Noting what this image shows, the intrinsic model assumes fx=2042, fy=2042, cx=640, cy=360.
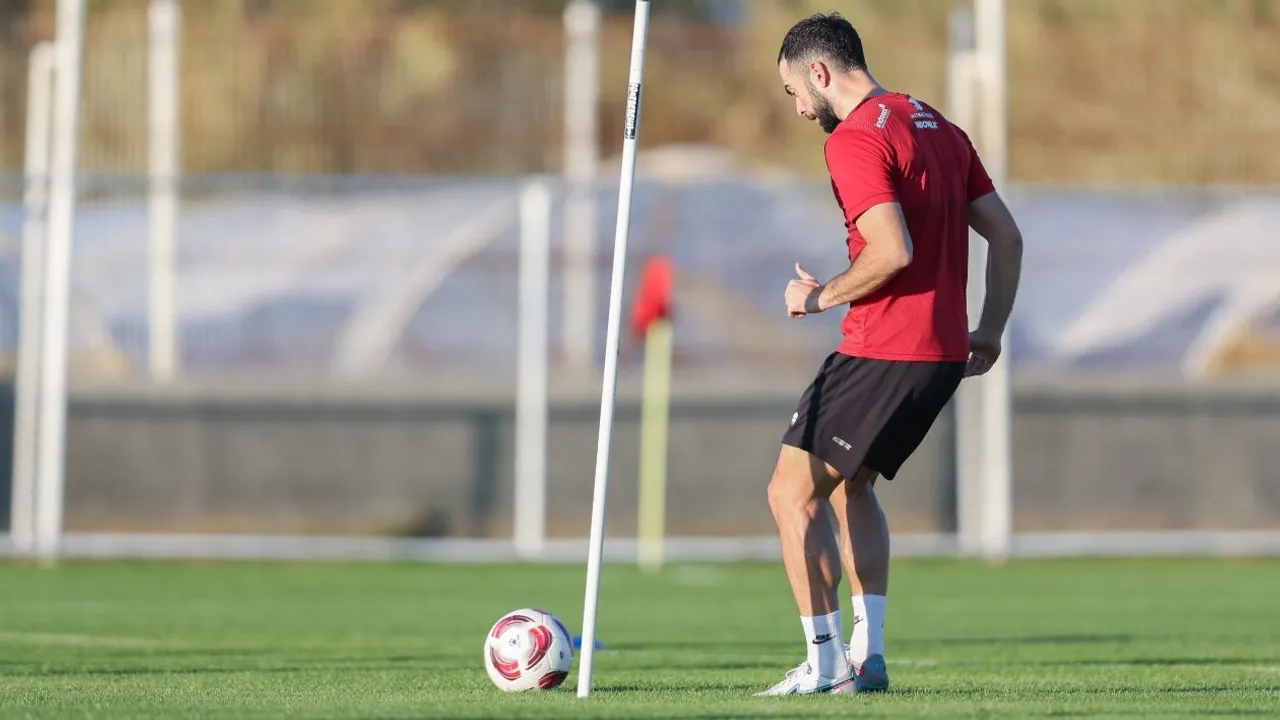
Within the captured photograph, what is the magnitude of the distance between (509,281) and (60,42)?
4441 mm

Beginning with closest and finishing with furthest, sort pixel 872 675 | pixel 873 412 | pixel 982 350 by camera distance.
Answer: pixel 873 412, pixel 872 675, pixel 982 350

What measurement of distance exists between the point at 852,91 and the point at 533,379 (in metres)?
11.3

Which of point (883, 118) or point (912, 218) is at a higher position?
point (883, 118)

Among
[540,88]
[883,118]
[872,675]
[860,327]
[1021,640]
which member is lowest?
[1021,640]

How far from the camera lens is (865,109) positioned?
6.99 meters

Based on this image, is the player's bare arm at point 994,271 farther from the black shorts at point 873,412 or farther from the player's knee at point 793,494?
the player's knee at point 793,494

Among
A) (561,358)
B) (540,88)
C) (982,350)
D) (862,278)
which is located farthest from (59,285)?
(862,278)

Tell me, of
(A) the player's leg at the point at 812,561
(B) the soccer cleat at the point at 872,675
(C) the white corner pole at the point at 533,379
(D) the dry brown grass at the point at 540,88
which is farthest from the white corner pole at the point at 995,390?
(A) the player's leg at the point at 812,561

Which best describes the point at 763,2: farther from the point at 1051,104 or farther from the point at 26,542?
the point at 26,542

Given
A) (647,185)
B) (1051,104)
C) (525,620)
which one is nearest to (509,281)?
(647,185)

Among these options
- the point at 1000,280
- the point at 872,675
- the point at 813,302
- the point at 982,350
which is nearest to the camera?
the point at 813,302

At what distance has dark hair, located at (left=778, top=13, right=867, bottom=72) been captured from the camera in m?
7.06

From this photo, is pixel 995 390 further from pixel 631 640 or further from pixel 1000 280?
pixel 1000 280

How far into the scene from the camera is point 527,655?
7.16 m
